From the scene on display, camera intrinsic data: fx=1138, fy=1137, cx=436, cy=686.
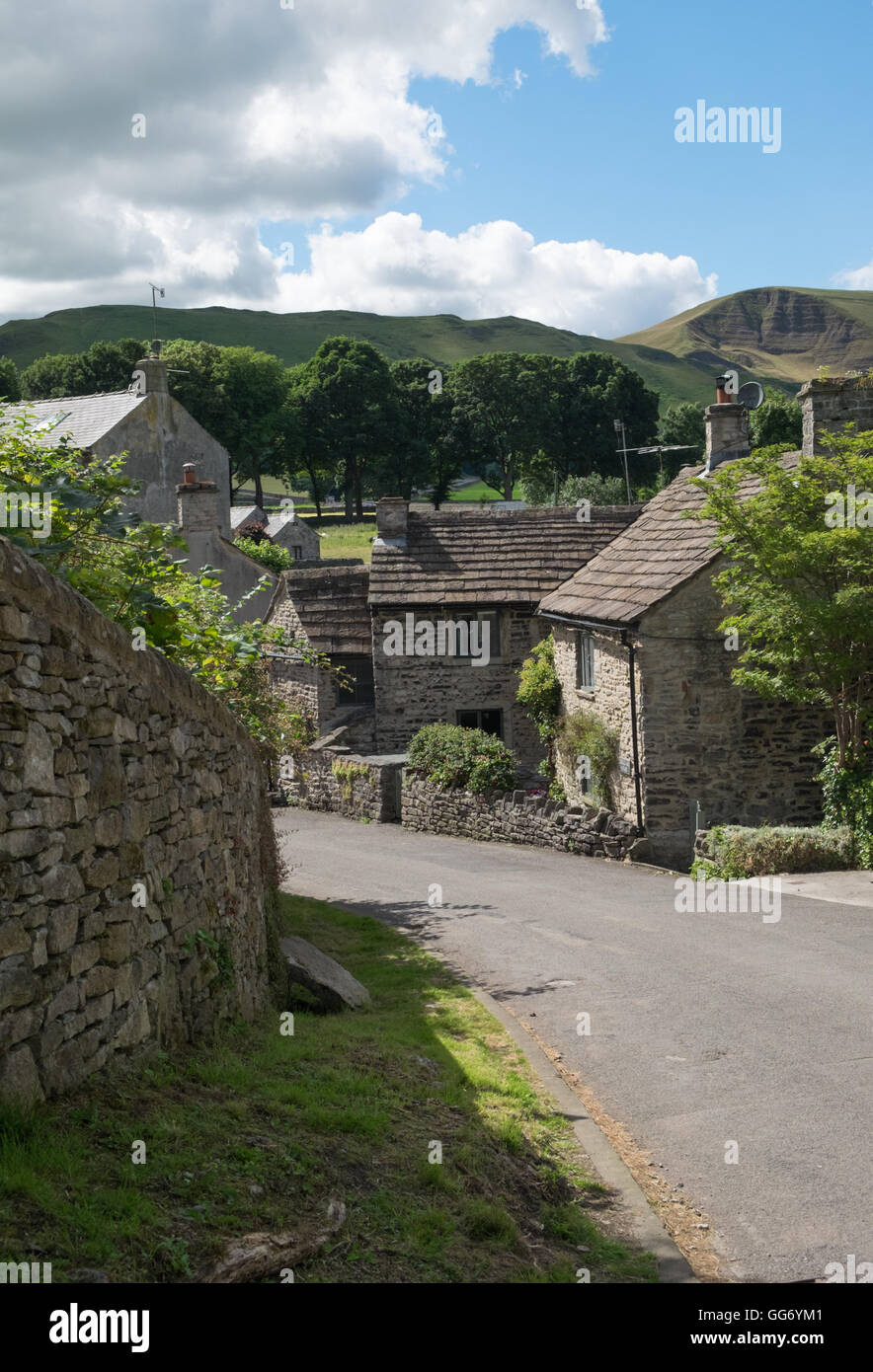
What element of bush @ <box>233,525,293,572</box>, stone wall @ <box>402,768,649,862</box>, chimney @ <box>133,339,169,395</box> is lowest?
stone wall @ <box>402,768,649,862</box>

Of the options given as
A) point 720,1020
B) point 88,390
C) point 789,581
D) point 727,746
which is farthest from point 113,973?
point 88,390

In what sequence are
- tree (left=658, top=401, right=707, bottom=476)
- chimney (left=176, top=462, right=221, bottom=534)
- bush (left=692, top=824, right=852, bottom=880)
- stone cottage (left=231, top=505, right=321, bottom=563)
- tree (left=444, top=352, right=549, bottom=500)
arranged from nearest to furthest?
bush (left=692, top=824, right=852, bottom=880), chimney (left=176, top=462, right=221, bottom=534), stone cottage (left=231, top=505, right=321, bottom=563), tree (left=658, top=401, right=707, bottom=476), tree (left=444, top=352, right=549, bottom=500)

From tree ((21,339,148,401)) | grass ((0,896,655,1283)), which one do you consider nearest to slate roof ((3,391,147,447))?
grass ((0,896,655,1283))

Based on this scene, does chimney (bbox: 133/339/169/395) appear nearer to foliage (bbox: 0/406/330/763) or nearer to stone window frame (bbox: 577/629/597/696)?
stone window frame (bbox: 577/629/597/696)

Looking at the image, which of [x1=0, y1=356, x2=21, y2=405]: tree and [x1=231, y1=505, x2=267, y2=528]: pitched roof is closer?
[x1=231, y1=505, x2=267, y2=528]: pitched roof

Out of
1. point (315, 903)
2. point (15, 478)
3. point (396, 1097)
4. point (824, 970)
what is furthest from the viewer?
point (315, 903)

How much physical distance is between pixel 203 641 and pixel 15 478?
1931 millimetres

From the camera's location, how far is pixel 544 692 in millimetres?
26688

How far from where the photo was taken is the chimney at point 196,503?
33.4 meters

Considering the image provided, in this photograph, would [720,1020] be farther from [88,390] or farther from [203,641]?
[88,390]

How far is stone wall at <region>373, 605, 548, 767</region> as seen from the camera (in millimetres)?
29672

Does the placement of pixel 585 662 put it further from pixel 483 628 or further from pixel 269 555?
pixel 269 555

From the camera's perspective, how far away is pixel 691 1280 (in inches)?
237

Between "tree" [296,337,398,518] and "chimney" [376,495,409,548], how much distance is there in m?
52.6
